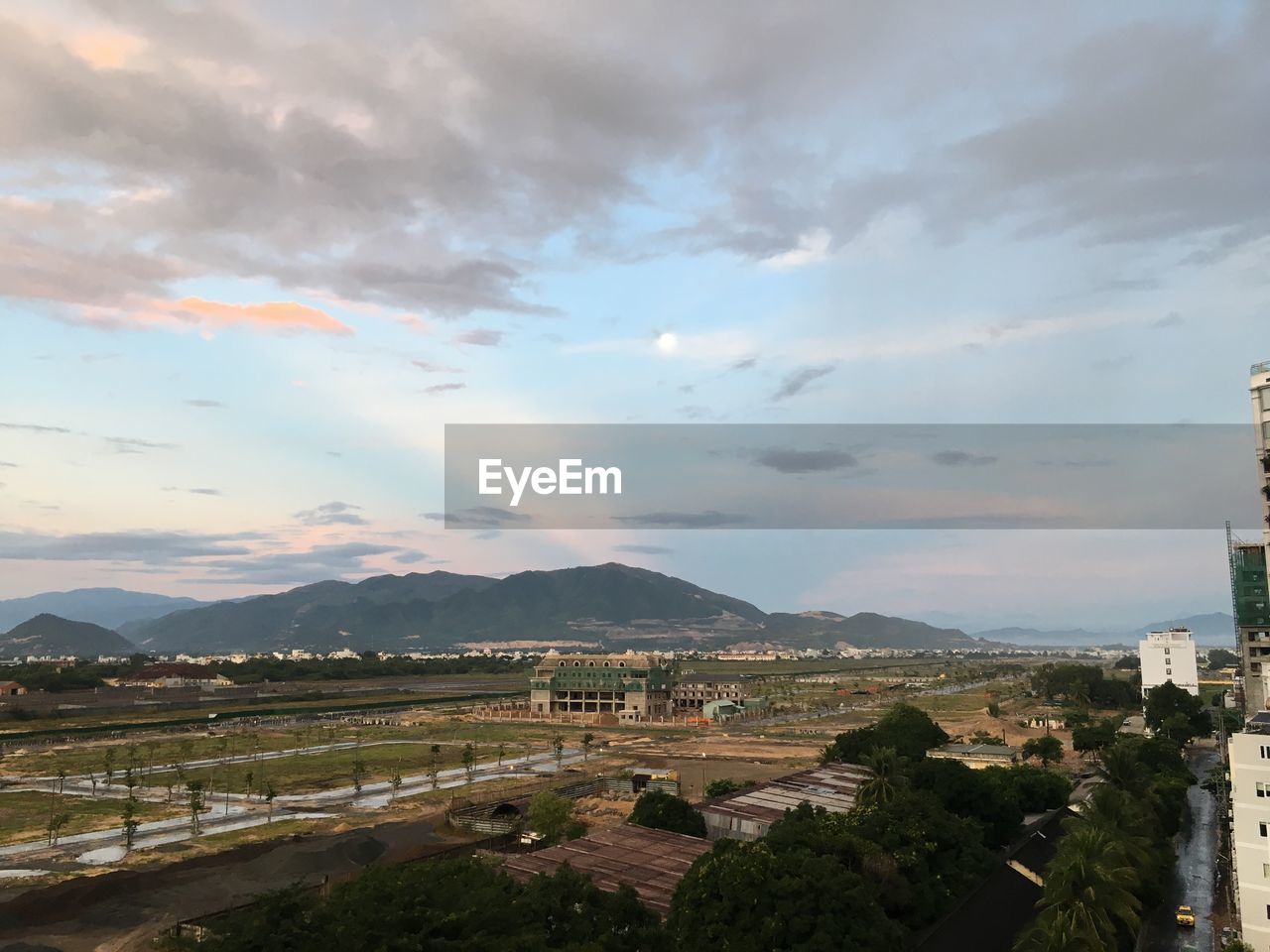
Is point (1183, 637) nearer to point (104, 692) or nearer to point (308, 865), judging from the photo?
point (308, 865)

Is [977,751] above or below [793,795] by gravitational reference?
below

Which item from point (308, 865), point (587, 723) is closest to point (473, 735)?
point (587, 723)

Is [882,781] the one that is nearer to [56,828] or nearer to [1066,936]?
[1066,936]

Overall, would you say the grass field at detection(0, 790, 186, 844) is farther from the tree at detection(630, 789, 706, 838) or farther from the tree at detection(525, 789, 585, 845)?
the tree at detection(630, 789, 706, 838)

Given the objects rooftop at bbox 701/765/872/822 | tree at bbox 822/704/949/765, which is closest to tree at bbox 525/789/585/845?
rooftop at bbox 701/765/872/822

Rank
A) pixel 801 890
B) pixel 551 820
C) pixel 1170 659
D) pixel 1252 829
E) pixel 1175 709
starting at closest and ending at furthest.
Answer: pixel 801 890 < pixel 1252 829 < pixel 551 820 < pixel 1175 709 < pixel 1170 659

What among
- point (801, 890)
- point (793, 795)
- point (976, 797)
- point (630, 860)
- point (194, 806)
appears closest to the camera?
point (801, 890)

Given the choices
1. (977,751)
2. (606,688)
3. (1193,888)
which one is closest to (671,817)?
(1193,888)
